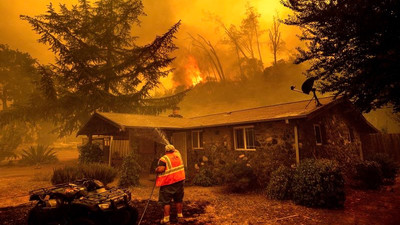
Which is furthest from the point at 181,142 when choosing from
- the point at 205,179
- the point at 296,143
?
the point at 296,143

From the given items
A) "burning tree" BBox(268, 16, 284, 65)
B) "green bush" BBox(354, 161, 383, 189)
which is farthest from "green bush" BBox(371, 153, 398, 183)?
"burning tree" BBox(268, 16, 284, 65)

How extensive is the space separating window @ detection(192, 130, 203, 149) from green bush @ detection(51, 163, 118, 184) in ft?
18.5

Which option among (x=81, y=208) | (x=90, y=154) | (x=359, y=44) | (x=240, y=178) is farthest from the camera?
(x=90, y=154)

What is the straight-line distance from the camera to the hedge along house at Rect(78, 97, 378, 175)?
31.7 ft

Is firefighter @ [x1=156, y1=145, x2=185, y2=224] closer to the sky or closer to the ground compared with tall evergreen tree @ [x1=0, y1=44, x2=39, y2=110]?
closer to the ground

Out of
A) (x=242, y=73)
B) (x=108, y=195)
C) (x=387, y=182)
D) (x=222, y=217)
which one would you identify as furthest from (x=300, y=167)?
(x=242, y=73)

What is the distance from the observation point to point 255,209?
23.1 ft

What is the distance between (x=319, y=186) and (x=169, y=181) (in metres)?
5.12

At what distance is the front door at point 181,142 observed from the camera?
1440 centimetres

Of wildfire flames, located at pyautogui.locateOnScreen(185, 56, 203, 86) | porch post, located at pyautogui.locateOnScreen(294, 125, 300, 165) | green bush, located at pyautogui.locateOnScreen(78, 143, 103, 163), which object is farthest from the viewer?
wildfire flames, located at pyautogui.locateOnScreen(185, 56, 203, 86)

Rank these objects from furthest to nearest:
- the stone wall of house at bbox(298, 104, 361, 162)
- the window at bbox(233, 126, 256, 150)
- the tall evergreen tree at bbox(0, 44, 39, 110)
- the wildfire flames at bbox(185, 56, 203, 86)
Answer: the wildfire flames at bbox(185, 56, 203, 86), the tall evergreen tree at bbox(0, 44, 39, 110), the window at bbox(233, 126, 256, 150), the stone wall of house at bbox(298, 104, 361, 162)

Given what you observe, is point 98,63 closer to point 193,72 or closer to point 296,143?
point 296,143

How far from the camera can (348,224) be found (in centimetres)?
562

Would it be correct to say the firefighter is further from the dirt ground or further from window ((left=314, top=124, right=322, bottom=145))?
window ((left=314, top=124, right=322, bottom=145))
